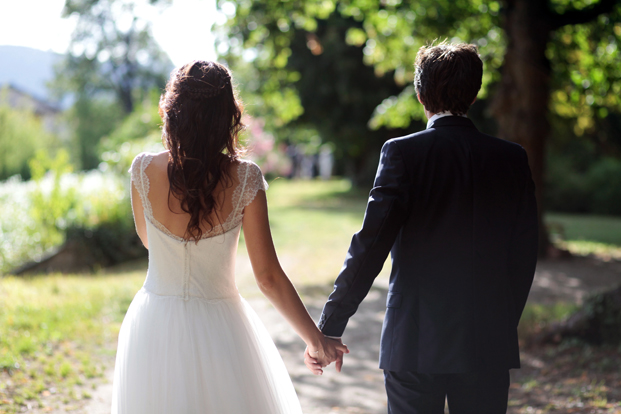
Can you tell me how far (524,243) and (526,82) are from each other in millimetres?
8467

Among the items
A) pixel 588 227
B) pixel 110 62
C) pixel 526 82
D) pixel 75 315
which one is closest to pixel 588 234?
pixel 588 227

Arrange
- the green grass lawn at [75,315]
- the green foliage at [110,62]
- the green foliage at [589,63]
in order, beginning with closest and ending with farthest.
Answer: the green grass lawn at [75,315]
the green foliage at [589,63]
the green foliage at [110,62]

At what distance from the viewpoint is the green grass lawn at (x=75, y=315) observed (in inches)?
184

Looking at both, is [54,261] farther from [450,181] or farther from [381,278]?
[450,181]

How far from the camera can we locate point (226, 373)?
2.36 metres

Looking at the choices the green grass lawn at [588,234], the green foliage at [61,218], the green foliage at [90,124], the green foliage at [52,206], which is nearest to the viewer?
the green foliage at [61,218]

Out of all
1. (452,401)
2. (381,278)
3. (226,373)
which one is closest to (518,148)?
(452,401)

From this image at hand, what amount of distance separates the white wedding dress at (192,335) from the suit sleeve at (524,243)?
1089 mm

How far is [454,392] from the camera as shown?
2359 mm

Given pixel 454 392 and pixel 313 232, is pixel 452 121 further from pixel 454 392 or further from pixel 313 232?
pixel 313 232

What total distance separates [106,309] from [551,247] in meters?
8.55

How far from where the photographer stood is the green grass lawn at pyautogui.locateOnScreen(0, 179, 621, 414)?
4.68 m

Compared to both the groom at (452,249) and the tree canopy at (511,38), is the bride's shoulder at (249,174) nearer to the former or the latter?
the groom at (452,249)

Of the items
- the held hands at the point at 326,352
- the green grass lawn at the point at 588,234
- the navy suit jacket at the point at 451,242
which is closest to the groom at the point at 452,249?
the navy suit jacket at the point at 451,242
